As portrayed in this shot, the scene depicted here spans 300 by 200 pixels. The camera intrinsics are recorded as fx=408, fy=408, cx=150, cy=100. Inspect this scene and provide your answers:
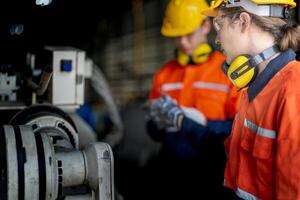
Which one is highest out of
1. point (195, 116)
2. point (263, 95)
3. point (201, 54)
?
point (201, 54)

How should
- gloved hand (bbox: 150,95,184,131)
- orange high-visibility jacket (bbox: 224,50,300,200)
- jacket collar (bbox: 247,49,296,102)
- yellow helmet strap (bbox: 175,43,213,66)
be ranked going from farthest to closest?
yellow helmet strap (bbox: 175,43,213,66) < gloved hand (bbox: 150,95,184,131) < jacket collar (bbox: 247,49,296,102) < orange high-visibility jacket (bbox: 224,50,300,200)

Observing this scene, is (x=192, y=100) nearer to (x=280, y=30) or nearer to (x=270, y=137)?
(x=280, y=30)

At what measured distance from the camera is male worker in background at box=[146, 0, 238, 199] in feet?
7.30

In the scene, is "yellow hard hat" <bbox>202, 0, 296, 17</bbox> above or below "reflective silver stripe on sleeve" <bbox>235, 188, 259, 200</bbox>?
above

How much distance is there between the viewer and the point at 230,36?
139 centimetres

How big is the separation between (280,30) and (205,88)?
0.98m

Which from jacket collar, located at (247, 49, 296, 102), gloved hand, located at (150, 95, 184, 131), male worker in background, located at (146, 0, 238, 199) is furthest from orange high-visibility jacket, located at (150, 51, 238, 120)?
jacket collar, located at (247, 49, 296, 102)

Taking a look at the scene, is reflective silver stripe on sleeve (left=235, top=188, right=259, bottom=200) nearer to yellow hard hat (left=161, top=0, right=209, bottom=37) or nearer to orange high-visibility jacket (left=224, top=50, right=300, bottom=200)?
orange high-visibility jacket (left=224, top=50, right=300, bottom=200)

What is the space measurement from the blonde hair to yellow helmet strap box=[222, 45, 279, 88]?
1.1 inches

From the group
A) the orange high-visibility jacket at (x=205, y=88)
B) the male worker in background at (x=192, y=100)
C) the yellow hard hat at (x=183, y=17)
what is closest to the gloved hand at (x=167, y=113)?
the male worker in background at (x=192, y=100)

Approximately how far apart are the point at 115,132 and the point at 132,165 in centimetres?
161

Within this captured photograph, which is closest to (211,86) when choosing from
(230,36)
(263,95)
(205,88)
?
(205,88)

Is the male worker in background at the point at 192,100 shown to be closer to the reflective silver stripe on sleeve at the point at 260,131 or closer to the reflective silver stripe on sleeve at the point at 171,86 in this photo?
the reflective silver stripe on sleeve at the point at 171,86

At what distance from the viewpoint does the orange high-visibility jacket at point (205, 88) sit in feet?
7.29
